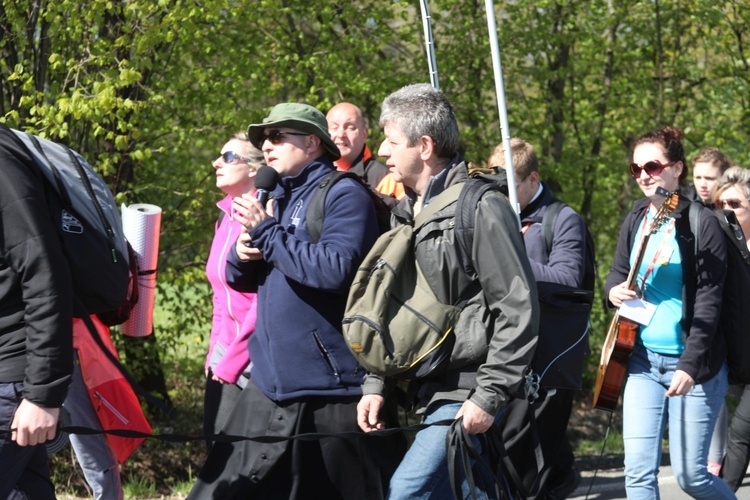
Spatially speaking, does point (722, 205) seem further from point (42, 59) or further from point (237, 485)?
point (42, 59)

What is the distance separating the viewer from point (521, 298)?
141 inches

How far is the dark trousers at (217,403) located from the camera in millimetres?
5180

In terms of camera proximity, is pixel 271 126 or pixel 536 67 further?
pixel 536 67

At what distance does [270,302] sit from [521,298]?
1.27 meters

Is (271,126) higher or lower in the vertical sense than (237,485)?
higher

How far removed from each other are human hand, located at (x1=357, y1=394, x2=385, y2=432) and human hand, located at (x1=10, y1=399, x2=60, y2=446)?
1.12m

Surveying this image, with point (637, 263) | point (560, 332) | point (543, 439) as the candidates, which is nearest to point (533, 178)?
point (637, 263)

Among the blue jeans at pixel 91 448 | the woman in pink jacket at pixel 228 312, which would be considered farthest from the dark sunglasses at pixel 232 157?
the blue jeans at pixel 91 448

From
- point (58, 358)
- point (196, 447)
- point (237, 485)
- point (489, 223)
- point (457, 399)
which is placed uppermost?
point (489, 223)

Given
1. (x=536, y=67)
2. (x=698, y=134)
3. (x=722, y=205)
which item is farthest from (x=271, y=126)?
(x=698, y=134)

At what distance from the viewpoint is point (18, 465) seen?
143 inches

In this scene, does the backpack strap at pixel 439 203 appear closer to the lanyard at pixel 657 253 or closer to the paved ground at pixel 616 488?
the lanyard at pixel 657 253

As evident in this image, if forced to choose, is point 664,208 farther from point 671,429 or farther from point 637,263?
point 671,429

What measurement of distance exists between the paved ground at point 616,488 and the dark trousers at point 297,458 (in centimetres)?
284
